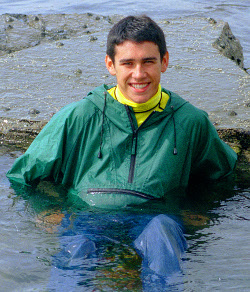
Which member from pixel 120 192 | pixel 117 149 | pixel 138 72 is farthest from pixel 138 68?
pixel 120 192

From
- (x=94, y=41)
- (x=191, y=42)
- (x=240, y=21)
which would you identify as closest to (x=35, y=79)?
(x=94, y=41)

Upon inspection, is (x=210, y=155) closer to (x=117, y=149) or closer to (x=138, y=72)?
(x=117, y=149)

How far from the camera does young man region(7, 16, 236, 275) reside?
11.5 ft

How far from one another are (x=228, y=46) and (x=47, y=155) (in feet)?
15.7

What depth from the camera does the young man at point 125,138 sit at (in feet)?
11.6

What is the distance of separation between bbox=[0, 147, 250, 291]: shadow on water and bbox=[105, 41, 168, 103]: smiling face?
0.75m

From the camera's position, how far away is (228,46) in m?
7.71

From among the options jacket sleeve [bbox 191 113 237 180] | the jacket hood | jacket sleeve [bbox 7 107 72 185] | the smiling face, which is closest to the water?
jacket sleeve [bbox 191 113 237 180]

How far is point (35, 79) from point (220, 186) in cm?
263

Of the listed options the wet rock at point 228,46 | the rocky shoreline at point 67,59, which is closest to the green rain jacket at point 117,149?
the rocky shoreline at point 67,59

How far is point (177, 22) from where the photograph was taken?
850cm

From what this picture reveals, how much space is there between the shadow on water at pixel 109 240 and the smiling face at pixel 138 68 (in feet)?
2.46

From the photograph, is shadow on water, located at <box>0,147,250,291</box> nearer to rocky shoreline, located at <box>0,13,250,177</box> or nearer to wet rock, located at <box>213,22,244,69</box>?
rocky shoreline, located at <box>0,13,250,177</box>

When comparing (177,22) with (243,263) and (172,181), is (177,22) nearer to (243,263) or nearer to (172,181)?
(172,181)
